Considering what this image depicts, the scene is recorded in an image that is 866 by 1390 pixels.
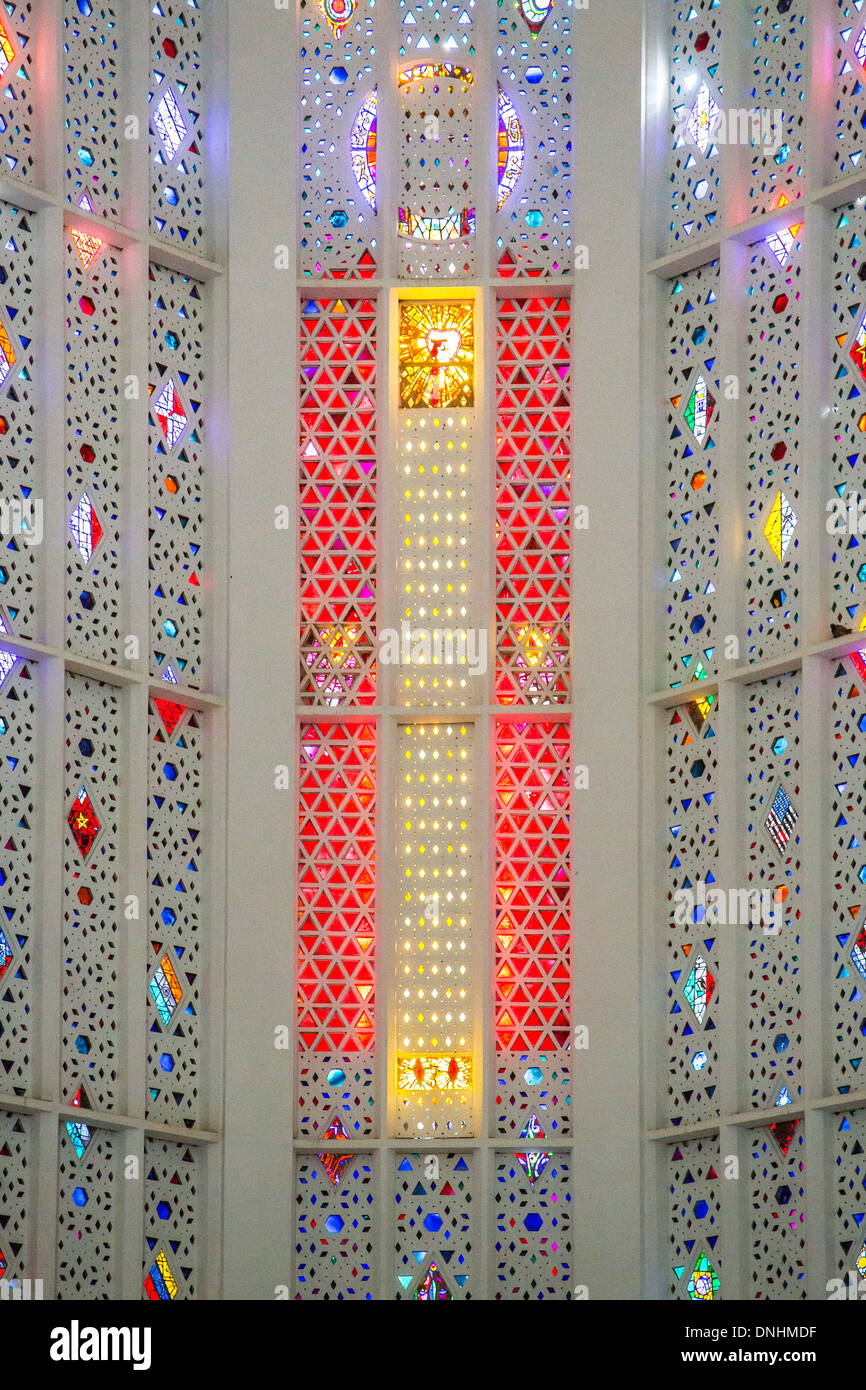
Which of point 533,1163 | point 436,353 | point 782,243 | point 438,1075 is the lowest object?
point 533,1163

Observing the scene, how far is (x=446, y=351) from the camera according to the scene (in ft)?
41.5

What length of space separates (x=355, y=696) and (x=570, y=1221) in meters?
2.59

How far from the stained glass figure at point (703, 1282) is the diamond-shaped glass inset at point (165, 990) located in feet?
8.46

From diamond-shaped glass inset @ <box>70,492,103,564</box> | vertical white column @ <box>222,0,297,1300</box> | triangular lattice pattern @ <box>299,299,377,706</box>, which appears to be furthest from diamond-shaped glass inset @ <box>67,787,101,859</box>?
triangular lattice pattern @ <box>299,299,377,706</box>

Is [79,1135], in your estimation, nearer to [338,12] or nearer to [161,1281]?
[161,1281]

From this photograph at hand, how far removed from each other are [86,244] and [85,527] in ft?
4.26

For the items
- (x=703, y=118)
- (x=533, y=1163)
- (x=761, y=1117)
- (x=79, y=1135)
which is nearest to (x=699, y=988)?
(x=761, y=1117)

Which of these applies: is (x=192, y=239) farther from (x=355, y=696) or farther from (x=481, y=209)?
(x=355, y=696)

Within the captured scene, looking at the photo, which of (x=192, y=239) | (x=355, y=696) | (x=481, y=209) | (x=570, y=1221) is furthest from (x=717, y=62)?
(x=570, y=1221)

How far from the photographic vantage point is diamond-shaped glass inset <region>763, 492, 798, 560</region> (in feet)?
38.0

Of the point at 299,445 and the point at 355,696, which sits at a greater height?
the point at 299,445

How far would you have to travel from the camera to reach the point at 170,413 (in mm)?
12383

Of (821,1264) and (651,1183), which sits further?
(651,1183)

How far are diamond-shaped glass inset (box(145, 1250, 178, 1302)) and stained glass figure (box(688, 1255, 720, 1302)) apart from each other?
2.27 m
